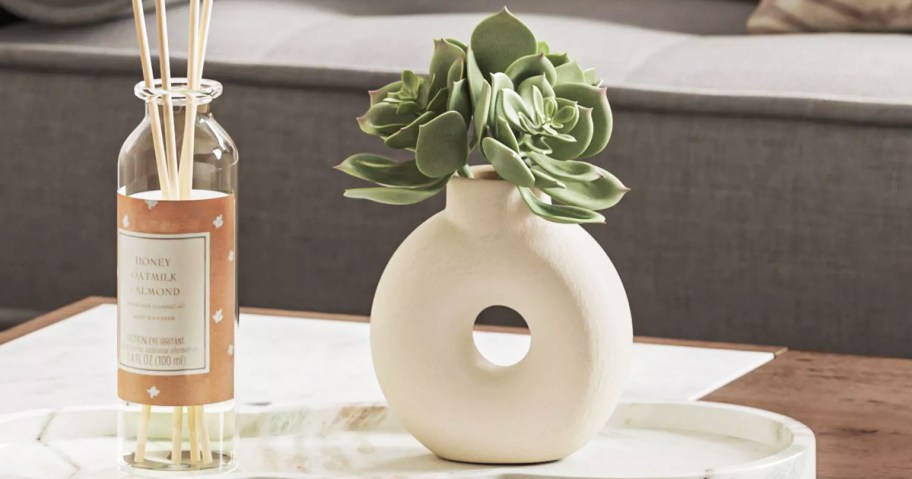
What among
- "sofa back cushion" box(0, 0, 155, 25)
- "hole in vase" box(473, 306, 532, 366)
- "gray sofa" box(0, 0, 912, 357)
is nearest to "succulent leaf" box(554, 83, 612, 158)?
"hole in vase" box(473, 306, 532, 366)

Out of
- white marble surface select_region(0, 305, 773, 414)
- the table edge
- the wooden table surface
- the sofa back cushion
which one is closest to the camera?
the wooden table surface

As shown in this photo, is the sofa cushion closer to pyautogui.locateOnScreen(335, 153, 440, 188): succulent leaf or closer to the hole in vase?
the hole in vase

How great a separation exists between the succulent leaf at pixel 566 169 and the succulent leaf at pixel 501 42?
5 centimetres

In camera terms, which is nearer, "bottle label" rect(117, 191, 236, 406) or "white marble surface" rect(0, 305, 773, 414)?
"bottle label" rect(117, 191, 236, 406)

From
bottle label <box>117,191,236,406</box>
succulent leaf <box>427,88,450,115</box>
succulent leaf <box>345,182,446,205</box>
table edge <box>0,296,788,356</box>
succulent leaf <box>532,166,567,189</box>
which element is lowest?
table edge <box>0,296,788,356</box>

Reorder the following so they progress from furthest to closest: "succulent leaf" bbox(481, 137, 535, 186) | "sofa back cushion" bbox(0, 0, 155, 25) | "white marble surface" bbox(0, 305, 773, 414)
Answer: "sofa back cushion" bbox(0, 0, 155, 25)
"white marble surface" bbox(0, 305, 773, 414)
"succulent leaf" bbox(481, 137, 535, 186)

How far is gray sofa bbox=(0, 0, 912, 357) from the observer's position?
1.44 metres

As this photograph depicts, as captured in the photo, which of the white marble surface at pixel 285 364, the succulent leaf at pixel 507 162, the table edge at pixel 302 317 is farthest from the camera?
the table edge at pixel 302 317

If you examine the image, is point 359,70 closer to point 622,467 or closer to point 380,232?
point 380,232

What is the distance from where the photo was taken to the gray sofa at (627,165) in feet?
4.71

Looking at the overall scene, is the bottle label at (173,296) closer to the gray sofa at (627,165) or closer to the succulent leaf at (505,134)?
the succulent leaf at (505,134)

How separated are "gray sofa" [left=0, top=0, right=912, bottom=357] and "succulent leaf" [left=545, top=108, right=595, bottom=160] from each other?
847mm

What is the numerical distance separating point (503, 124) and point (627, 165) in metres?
0.89

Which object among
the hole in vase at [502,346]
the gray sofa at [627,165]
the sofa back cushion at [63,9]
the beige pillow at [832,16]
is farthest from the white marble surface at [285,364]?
the beige pillow at [832,16]
